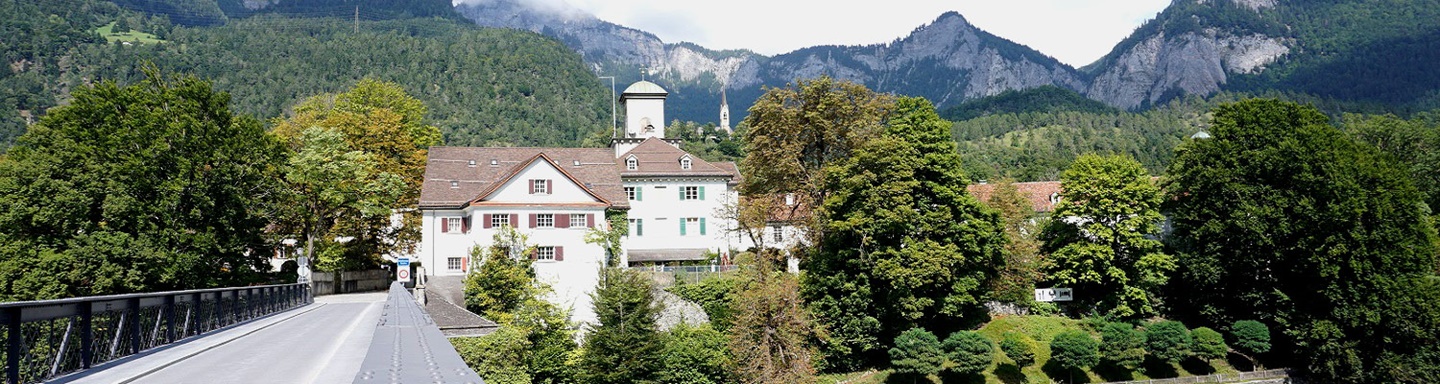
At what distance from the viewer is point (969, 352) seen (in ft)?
131

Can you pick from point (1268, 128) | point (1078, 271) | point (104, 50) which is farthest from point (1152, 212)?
point (104, 50)

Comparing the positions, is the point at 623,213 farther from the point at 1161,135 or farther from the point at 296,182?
the point at 1161,135

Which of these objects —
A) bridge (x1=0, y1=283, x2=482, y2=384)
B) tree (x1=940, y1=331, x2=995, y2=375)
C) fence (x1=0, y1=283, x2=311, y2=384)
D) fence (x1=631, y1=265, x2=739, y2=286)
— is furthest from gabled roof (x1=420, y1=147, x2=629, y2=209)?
bridge (x1=0, y1=283, x2=482, y2=384)

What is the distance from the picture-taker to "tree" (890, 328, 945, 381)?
1563 inches

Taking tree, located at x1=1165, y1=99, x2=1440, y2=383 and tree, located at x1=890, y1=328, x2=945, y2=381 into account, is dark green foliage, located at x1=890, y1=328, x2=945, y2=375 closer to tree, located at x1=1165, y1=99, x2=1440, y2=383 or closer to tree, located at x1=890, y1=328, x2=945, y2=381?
tree, located at x1=890, y1=328, x2=945, y2=381

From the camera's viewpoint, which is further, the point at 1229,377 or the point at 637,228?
the point at 637,228

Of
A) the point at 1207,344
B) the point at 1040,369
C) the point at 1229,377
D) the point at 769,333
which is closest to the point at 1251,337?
the point at 1229,377

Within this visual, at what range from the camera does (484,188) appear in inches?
1949

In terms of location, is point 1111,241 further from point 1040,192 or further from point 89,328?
point 89,328

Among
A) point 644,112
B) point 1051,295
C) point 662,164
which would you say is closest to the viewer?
point 1051,295

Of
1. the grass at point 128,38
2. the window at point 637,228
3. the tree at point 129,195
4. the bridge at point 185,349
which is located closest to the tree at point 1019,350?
the window at point 637,228

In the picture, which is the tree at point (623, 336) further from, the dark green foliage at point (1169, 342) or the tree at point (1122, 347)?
the dark green foliage at point (1169, 342)

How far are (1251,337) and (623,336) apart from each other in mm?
29936

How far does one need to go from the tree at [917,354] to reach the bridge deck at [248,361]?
3107cm
